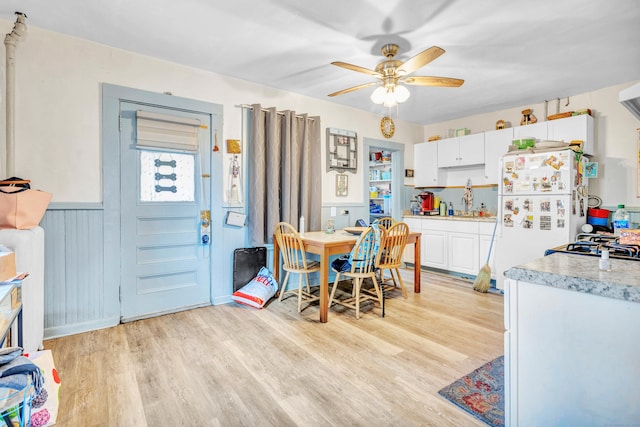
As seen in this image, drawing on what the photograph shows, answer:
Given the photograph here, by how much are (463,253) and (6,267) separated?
4551 millimetres

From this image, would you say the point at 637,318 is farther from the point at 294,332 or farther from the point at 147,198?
the point at 147,198

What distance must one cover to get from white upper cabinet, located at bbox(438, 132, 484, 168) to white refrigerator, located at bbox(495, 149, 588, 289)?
0.81 metres

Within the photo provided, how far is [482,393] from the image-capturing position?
1829mm

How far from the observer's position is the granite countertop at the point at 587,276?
0.88 meters

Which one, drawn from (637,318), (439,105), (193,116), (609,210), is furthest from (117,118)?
(609,210)

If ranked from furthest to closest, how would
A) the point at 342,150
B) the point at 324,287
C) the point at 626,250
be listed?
the point at 342,150 < the point at 324,287 < the point at 626,250

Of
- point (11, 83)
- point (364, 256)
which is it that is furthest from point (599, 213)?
point (11, 83)

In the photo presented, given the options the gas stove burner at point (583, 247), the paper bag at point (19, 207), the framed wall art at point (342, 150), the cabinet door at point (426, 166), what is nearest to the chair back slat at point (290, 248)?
the framed wall art at point (342, 150)

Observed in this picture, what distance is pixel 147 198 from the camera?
300 centimetres

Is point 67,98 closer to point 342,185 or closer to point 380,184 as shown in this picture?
point 342,185

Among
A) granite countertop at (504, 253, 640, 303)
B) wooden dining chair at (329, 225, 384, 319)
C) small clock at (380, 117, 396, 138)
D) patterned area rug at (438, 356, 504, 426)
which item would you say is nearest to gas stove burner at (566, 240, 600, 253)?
granite countertop at (504, 253, 640, 303)

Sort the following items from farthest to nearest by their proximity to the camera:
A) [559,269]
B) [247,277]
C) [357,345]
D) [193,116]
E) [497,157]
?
[497,157] < [247,277] < [193,116] < [357,345] < [559,269]

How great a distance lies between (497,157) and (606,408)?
400cm

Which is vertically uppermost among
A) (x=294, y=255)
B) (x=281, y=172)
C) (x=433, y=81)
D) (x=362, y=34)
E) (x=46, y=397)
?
(x=362, y=34)
